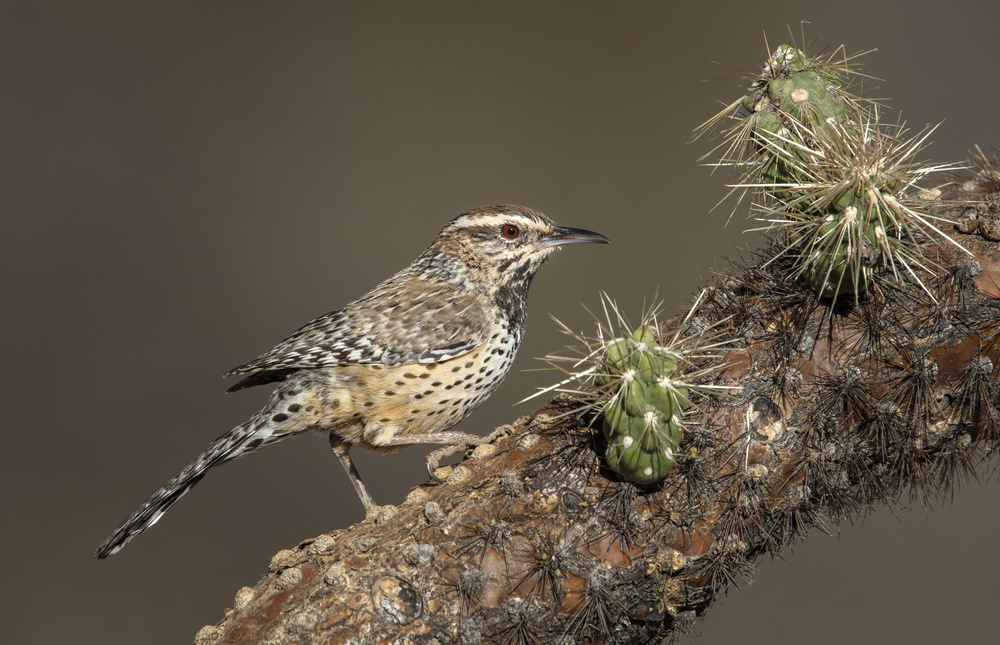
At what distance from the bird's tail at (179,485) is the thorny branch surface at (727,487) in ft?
2.25

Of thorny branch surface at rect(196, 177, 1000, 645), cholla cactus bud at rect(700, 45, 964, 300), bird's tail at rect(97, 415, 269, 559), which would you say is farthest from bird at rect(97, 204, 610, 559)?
cholla cactus bud at rect(700, 45, 964, 300)

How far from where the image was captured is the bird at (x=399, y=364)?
2.07 metres

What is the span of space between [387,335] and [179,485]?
0.70 m

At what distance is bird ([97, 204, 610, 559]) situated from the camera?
6.78 feet

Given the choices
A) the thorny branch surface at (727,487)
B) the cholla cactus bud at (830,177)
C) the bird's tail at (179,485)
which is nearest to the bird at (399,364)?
the bird's tail at (179,485)

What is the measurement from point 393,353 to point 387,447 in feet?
0.93

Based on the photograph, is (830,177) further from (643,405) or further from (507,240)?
(507,240)

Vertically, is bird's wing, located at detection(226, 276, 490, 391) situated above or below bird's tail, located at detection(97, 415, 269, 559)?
above

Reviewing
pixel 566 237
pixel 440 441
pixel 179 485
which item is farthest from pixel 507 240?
pixel 179 485

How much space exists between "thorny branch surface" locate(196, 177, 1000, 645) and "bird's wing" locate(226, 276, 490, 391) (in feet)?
2.59

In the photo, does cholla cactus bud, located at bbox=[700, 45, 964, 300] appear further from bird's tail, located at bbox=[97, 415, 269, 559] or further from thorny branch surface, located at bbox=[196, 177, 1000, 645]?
bird's tail, located at bbox=[97, 415, 269, 559]

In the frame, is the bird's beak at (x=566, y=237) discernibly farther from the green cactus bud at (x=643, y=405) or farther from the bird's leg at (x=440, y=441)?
the green cactus bud at (x=643, y=405)

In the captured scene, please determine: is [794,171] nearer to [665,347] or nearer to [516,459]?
[665,347]

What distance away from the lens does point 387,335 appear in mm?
2188
